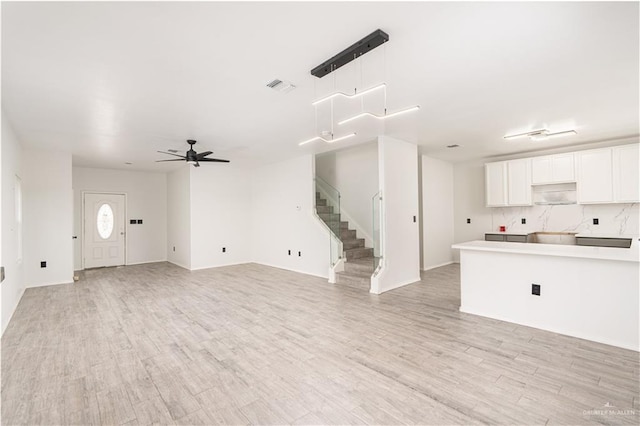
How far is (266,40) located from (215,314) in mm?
3595

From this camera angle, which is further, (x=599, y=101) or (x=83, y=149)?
(x=83, y=149)

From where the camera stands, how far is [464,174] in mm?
8188

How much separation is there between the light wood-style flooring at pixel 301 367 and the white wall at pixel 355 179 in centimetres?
328

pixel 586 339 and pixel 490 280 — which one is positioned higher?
pixel 490 280

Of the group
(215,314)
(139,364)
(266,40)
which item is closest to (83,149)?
(215,314)

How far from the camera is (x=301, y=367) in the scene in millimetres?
2793

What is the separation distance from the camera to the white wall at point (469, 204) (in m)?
7.82

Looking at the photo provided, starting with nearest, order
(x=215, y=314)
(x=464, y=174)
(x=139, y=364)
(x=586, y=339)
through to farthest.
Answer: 1. (x=139, y=364)
2. (x=586, y=339)
3. (x=215, y=314)
4. (x=464, y=174)

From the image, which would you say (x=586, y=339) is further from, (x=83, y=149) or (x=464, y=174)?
(x=83, y=149)

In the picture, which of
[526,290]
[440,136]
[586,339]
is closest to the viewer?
[586,339]

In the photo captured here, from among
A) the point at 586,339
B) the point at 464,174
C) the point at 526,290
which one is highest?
the point at 464,174

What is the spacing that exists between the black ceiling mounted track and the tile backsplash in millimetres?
6416

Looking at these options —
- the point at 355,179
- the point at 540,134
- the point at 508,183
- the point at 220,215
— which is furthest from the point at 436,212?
the point at 220,215

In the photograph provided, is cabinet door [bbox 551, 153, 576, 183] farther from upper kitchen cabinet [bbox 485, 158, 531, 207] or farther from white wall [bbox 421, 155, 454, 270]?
white wall [bbox 421, 155, 454, 270]
